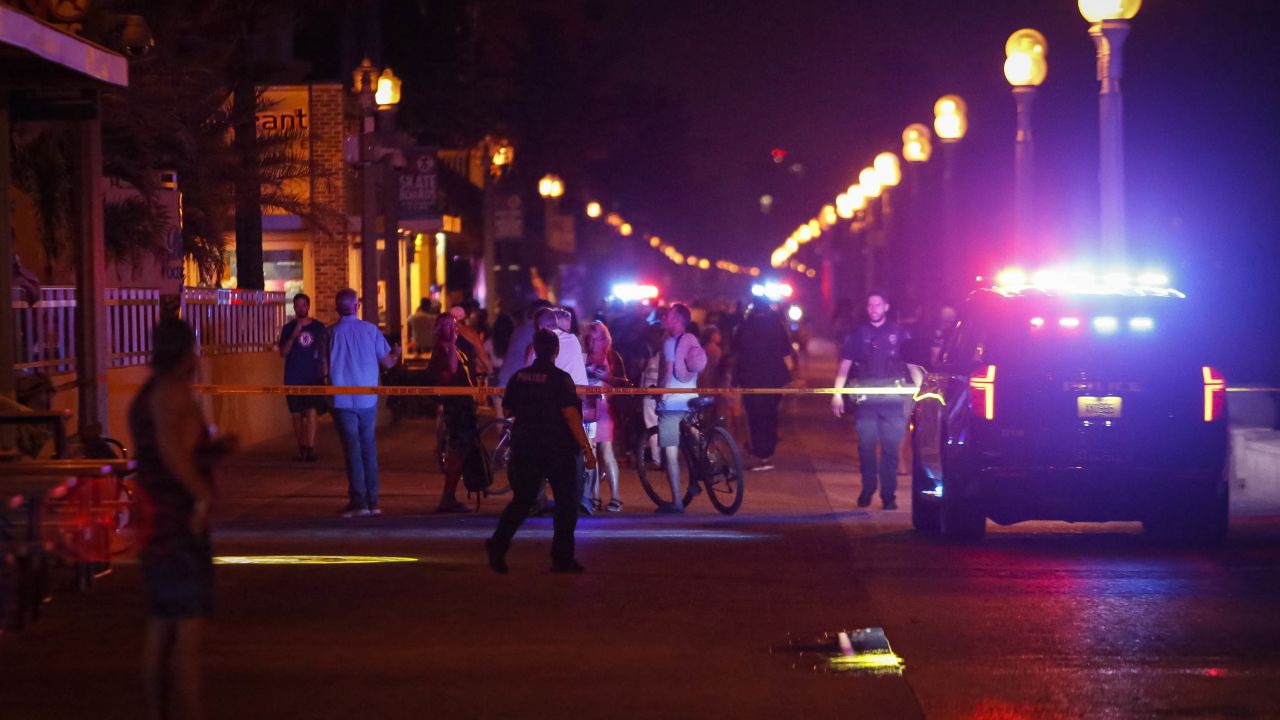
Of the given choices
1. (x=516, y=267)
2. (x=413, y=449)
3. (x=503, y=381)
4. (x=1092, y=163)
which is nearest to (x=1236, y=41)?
(x=1092, y=163)

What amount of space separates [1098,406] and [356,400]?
6.47 m

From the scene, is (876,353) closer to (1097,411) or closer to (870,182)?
(1097,411)

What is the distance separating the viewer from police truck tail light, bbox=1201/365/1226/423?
12266 millimetres

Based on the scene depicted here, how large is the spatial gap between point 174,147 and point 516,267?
38.6m

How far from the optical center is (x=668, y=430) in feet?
51.6

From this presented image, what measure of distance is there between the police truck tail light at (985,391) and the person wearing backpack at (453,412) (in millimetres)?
5141

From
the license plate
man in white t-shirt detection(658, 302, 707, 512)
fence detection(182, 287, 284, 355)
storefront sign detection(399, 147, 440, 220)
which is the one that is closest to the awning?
man in white t-shirt detection(658, 302, 707, 512)

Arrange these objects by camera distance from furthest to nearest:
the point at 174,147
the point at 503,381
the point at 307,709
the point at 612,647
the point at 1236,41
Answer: the point at 1236,41 < the point at 174,147 < the point at 503,381 < the point at 612,647 < the point at 307,709

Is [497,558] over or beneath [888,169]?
beneath

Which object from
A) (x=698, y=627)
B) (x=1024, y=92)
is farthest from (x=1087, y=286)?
(x=1024, y=92)

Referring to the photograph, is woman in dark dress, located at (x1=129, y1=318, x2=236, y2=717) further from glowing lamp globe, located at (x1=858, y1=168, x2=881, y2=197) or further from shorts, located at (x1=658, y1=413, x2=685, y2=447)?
glowing lamp globe, located at (x1=858, y1=168, x2=881, y2=197)

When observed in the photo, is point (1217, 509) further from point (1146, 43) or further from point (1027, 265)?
point (1146, 43)

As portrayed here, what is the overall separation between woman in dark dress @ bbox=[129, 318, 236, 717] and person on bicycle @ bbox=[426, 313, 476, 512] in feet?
28.4

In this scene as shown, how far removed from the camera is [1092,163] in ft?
174
